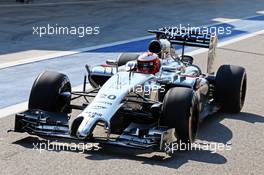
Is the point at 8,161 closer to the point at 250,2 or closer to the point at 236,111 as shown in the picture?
the point at 236,111

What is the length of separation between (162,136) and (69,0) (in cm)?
2097

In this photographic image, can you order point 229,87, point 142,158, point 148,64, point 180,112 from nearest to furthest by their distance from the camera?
1. point 142,158
2. point 180,112
3. point 148,64
4. point 229,87

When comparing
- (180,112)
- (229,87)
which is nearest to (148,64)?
(180,112)

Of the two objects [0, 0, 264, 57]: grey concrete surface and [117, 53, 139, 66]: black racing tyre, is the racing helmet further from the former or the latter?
[0, 0, 264, 57]: grey concrete surface

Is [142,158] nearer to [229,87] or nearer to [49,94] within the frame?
[49,94]

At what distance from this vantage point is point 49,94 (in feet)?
25.0

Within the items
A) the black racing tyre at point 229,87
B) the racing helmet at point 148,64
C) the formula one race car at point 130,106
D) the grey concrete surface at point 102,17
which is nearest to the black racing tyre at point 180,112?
the formula one race car at point 130,106

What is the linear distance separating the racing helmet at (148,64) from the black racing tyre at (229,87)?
123 centimetres

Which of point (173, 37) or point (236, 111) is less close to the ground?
point (173, 37)

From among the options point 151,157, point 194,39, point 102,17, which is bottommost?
point 102,17

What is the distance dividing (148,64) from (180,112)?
1144mm

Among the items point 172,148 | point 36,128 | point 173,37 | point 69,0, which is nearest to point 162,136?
point 172,148

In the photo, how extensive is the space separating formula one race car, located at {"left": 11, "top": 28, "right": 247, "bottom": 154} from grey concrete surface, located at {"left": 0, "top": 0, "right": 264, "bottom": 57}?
5693mm

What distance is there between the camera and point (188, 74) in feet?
29.7
